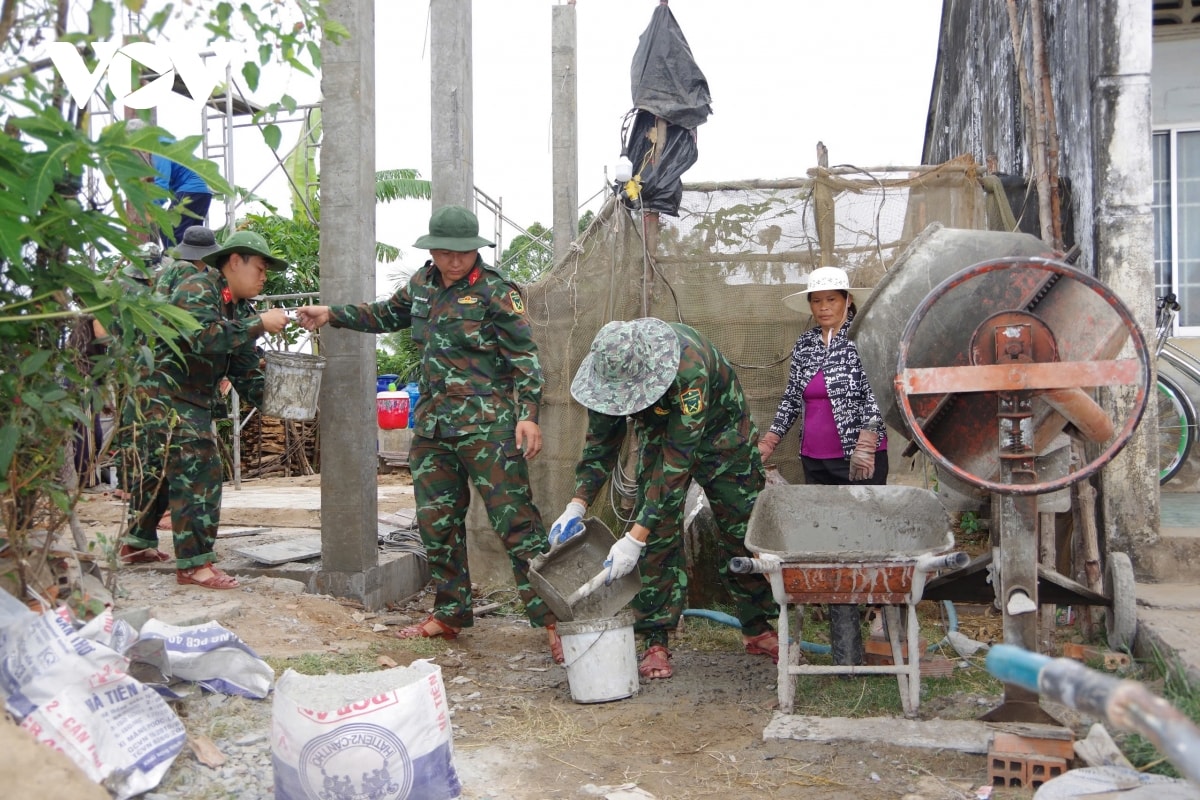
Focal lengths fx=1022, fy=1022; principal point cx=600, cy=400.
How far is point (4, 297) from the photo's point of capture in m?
2.69

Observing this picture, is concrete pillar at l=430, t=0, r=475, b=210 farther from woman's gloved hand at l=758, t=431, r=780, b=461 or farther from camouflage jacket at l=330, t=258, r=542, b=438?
woman's gloved hand at l=758, t=431, r=780, b=461

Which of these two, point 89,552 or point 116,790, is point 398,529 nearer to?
point 89,552

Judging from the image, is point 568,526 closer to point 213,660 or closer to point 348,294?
point 213,660

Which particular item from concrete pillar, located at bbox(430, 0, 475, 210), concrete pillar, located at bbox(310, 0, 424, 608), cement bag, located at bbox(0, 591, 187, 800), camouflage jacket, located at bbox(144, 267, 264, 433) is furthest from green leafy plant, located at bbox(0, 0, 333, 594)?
concrete pillar, located at bbox(430, 0, 475, 210)

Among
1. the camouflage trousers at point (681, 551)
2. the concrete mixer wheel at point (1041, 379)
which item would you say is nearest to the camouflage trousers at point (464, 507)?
the camouflage trousers at point (681, 551)

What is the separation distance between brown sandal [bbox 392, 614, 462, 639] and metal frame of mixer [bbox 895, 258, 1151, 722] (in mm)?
2613

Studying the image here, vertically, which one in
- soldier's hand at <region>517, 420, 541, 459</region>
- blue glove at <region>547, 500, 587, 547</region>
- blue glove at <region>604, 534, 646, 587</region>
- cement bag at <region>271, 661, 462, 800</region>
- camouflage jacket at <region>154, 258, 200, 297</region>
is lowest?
cement bag at <region>271, 661, 462, 800</region>

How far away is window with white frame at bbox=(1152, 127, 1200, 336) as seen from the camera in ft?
25.6

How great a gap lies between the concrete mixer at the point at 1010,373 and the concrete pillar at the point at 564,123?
8779mm

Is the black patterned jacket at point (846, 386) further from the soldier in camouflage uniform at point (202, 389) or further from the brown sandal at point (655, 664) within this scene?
the soldier in camouflage uniform at point (202, 389)

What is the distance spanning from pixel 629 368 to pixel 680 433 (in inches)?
13.9

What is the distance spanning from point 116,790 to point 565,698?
6.63 feet

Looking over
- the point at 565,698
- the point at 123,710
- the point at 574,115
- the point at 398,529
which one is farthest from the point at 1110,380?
the point at 574,115

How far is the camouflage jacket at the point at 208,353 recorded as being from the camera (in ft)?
16.0
